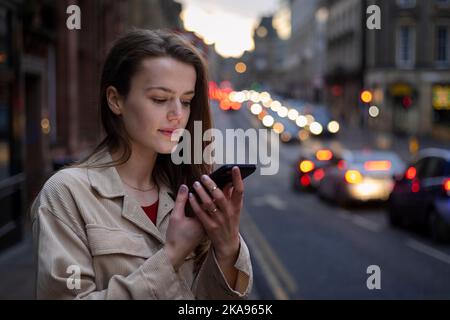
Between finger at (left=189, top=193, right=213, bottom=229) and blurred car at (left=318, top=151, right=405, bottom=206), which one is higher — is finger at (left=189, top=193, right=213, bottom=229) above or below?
above

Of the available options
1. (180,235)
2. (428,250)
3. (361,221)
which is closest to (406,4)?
(361,221)

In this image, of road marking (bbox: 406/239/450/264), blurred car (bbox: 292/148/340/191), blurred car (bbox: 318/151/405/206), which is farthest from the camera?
blurred car (bbox: 292/148/340/191)

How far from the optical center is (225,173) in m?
2.04

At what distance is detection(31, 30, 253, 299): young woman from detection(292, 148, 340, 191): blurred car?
835 inches

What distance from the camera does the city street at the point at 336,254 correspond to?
341 inches

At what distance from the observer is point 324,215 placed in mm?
18031

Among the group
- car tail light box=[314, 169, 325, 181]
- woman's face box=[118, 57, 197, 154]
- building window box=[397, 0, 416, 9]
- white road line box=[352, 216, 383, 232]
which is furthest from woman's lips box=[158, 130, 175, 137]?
building window box=[397, 0, 416, 9]

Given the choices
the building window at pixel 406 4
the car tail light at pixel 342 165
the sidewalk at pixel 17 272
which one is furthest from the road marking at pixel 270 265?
the building window at pixel 406 4

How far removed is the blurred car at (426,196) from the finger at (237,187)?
432 inches

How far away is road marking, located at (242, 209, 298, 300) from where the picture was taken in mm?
8656

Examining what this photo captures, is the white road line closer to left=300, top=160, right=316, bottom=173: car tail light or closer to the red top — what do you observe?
left=300, top=160, right=316, bottom=173: car tail light

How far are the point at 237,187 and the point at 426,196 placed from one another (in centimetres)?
1207

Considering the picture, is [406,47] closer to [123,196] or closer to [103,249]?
[123,196]

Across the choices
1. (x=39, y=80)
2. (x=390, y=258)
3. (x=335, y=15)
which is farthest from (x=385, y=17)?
(x=390, y=258)
